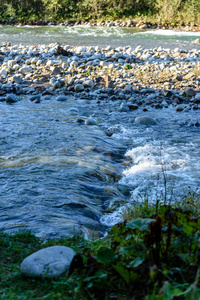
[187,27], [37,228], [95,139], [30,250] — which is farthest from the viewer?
[187,27]

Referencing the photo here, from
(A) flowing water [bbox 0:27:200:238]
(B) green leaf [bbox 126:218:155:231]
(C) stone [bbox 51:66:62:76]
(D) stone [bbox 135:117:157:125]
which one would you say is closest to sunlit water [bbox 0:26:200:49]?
(C) stone [bbox 51:66:62:76]

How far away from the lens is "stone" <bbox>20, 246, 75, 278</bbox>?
2.05 m

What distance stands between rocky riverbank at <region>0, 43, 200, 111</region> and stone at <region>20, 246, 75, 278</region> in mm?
6027

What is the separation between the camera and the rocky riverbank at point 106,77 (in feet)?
28.3

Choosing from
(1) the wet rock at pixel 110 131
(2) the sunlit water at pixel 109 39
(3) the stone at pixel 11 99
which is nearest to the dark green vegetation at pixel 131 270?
(1) the wet rock at pixel 110 131

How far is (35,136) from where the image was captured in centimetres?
625

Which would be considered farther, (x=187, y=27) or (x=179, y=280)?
(x=187, y=27)

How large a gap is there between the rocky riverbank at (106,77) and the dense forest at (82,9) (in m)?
22.8

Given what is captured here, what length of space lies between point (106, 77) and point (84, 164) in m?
5.08

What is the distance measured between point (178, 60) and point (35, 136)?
800 centimetres

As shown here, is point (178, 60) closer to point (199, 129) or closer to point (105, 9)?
point (199, 129)

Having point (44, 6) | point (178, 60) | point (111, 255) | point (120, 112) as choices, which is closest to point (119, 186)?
point (111, 255)

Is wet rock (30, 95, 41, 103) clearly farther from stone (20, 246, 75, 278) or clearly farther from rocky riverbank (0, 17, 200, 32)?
rocky riverbank (0, 17, 200, 32)

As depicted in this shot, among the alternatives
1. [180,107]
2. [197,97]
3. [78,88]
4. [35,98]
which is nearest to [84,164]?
[180,107]
